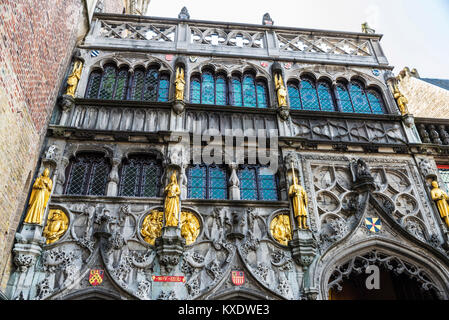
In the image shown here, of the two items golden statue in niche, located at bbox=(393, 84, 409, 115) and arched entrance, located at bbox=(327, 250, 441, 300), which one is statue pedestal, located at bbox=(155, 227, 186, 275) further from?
golden statue in niche, located at bbox=(393, 84, 409, 115)

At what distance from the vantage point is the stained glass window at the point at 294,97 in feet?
39.5

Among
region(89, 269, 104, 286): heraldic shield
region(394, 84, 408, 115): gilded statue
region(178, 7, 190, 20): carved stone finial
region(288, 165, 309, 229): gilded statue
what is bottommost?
region(89, 269, 104, 286): heraldic shield

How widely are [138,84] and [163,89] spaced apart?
2.88ft

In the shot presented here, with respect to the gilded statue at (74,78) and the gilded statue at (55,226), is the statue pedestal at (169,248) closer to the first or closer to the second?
the gilded statue at (55,226)

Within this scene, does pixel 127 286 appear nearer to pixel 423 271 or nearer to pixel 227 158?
pixel 227 158

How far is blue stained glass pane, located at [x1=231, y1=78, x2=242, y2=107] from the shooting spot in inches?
466

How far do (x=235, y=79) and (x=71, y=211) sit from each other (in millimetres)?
7042

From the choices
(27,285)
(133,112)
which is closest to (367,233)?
(133,112)

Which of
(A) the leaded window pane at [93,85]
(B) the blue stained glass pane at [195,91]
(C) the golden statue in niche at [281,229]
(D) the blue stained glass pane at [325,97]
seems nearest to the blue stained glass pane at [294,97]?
(D) the blue stained glass pane at [325,97]

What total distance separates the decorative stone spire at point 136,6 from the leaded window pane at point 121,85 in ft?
33.1

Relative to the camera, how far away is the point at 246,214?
934 cm

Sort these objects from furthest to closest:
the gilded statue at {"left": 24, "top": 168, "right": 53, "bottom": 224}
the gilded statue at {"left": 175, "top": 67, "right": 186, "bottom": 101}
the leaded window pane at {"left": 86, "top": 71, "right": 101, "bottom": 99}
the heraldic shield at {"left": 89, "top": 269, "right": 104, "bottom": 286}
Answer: the leaded window pane at {"left": 86, "top": 71, "right": 101, "bottom": 99} → the gilded statue at {"left": 175, "top": 67, "right": 186, "bottom": 101} → the gilded statue at {"left": 24, "top": 168, "right": 53, "bottom": 224} → the heraldic shield at {"left": 89, "top": 269, "right": 104, "bottom": 286}

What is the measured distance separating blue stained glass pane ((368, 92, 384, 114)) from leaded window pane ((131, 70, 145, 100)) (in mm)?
8123

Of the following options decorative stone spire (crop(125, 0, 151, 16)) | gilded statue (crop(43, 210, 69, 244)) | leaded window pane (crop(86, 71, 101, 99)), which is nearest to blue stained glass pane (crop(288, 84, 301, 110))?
leaded window pane (crop(86, 71, 101, 99))
